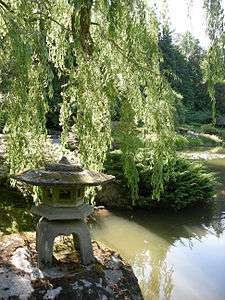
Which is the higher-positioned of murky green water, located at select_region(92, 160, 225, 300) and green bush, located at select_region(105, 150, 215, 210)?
green bush, located at select_region(105, 150, 215, 210)

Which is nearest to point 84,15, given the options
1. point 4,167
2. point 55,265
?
point 55,265

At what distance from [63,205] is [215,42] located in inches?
93.6

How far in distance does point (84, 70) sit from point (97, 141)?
0.74m

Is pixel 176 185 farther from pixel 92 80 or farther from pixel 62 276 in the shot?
pixel 92 80

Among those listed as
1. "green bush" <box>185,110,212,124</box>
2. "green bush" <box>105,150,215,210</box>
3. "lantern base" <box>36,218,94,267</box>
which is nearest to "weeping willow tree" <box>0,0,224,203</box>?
"lantern base" <box>36,218,94,267</box>

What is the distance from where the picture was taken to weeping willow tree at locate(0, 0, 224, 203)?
171 inches

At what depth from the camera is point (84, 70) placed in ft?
14.5

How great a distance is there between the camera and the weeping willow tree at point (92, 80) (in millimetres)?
4355

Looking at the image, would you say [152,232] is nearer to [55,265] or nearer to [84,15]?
[55,265]

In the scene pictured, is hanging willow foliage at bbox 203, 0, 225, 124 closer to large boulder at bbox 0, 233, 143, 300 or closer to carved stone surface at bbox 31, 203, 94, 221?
carved stone surface at bbox 31, 203, 94, 221

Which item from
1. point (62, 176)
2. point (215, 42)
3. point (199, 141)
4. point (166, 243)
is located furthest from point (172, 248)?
point (199, 141)

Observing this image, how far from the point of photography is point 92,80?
14.4 feet

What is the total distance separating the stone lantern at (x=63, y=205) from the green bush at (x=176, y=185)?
5076 millimetres

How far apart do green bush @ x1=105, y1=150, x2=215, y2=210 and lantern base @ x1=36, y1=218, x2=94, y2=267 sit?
5.06 metres
